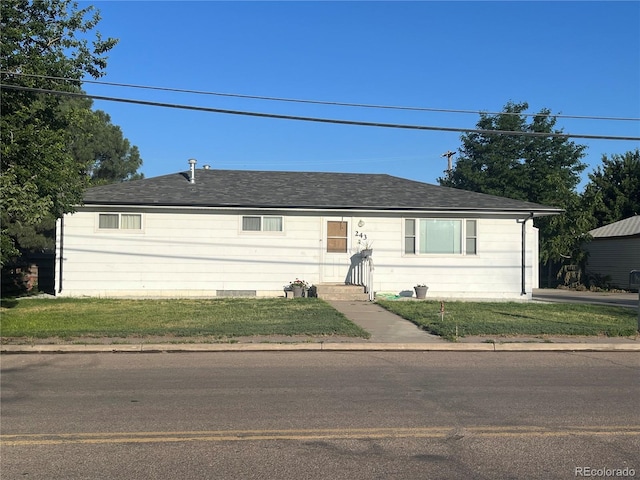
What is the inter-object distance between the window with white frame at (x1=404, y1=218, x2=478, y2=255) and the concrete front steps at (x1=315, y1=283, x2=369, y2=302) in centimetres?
265

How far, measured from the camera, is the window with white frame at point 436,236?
1983cm

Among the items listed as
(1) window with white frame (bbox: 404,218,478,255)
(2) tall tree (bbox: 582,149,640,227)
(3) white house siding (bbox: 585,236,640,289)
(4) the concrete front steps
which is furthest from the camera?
(2) tall tree (bbox: 582,149,640,227)

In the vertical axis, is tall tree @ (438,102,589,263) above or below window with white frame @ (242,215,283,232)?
above

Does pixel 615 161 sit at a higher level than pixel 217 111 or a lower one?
higher

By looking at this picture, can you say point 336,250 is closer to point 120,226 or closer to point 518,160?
point 120,226

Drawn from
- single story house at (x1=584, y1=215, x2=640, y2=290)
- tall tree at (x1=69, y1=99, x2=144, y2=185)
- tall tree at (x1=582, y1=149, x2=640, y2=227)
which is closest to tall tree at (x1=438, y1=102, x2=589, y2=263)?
tall tree at (x1=582, y1=149, x2=640, y2=227)

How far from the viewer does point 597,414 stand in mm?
6012

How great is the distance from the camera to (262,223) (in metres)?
19.5

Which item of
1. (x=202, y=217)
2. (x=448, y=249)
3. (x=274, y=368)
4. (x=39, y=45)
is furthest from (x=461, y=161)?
(x=274, y=368)

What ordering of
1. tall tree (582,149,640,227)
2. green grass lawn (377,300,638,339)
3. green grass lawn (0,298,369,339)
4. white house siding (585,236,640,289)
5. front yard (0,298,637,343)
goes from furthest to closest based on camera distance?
tall tree (582,149,640,227)
white house siding (585,236,640,289)
green grass lawn (377,300,638,339)
green grass lawn (0,298,369,339)
front yard (0,298,637,343)

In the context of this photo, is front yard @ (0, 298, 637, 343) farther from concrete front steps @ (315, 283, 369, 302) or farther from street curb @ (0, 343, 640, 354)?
concrete front steps @ (315, 283, 369, 302)

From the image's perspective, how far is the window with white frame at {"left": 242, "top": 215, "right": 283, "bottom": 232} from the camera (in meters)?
19.4

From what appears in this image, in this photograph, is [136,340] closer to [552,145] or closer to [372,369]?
[372,369]

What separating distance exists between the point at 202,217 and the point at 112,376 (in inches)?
462
